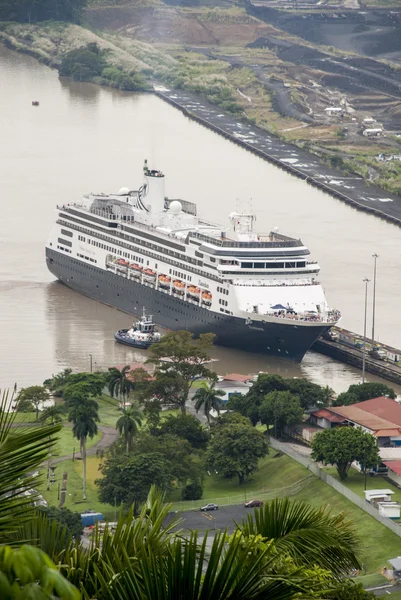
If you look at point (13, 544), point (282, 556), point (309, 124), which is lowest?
point (309, 124)

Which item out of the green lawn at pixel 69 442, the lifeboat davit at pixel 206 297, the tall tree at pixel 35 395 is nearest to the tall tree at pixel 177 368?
the green lawn at pixel 69 442

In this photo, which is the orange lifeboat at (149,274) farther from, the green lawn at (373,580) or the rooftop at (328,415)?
the green lawn at (373,580)

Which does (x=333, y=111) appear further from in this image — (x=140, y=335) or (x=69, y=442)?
(x=69, y=442)

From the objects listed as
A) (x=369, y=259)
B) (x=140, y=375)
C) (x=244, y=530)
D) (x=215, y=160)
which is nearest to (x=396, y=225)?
(x=369, y=259)

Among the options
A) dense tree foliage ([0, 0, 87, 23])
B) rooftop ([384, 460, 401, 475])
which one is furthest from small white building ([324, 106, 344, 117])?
rooftop ([384, 460, 401, 475])

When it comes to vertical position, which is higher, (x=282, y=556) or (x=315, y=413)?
(x=282, y=556)

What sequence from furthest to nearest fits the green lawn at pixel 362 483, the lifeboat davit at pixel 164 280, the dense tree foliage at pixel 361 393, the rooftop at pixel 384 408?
the lifeboat davit at pixel 164 280 → the dense tree foliage at pixel 361 393 → the rooftop at pixel 384 408 → the green lawn at pixel 362 483

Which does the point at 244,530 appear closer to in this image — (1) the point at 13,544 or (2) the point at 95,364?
(1) the point at 13,544
